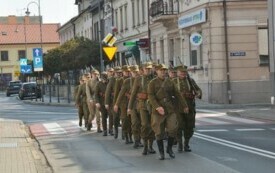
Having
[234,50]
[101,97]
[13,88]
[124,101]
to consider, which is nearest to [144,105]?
[124,101]

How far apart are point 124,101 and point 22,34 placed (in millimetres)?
97882

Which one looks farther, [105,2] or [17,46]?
[17,46]

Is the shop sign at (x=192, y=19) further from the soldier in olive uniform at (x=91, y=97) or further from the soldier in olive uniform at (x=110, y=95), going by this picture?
the soldier in olive uniform at (x=110, y=95)

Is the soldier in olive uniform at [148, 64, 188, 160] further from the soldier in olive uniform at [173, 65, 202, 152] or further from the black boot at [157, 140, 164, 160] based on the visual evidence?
the soldier in olive uniform at [173, 65, 202, 152]

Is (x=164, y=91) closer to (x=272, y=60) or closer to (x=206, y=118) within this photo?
(x=206, y=118)

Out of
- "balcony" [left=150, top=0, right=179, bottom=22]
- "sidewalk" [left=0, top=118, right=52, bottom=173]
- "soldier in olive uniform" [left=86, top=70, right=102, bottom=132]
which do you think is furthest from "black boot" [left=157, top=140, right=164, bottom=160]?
"balcony" [left=150, top=0, right=179, bottom=22]

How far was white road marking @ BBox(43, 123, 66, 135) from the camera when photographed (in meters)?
18.8

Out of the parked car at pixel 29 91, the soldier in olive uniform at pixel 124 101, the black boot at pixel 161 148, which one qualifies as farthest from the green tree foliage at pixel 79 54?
the black boot at pixel 161 148

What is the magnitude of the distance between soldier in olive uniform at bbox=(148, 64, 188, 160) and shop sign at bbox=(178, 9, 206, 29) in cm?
1996

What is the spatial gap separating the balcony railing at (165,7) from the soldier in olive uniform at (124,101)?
22.0 meters

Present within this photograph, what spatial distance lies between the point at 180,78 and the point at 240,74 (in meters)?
18.7

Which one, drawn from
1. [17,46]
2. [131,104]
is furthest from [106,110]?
[17,46]

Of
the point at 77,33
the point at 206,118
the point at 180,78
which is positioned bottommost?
the point at 206,118

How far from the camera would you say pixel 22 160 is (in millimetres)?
12180
